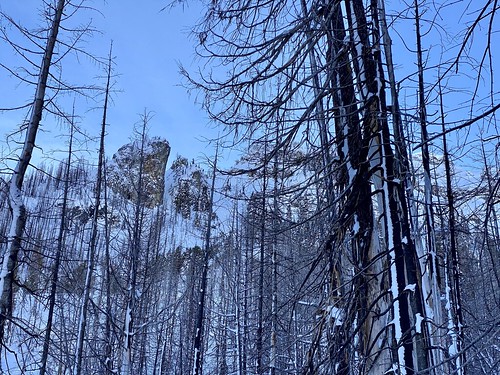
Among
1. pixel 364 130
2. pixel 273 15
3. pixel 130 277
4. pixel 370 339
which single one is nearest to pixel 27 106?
pixel 273 15

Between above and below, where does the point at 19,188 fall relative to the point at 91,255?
below

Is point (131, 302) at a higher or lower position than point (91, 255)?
lower

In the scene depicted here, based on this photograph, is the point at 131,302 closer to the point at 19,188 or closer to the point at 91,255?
the point at 91,255

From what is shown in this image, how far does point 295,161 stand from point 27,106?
16.2ft

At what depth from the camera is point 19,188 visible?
5844 mm

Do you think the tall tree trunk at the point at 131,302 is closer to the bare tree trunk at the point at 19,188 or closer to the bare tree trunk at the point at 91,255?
the bare tree trunk at the point at 91,255

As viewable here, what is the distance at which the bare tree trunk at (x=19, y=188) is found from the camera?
548 centimetres

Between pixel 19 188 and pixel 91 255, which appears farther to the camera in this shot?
pixel 91 255

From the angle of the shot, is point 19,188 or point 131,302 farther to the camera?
point 131,302

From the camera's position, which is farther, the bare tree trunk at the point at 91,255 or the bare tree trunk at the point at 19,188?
the bare tree trunk at the point at 91,255

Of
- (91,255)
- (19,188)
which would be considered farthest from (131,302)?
(19,188)

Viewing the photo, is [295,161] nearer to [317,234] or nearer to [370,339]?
[317,234]

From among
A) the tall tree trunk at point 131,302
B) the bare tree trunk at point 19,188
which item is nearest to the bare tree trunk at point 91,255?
the tall tree trunk at point 131,302

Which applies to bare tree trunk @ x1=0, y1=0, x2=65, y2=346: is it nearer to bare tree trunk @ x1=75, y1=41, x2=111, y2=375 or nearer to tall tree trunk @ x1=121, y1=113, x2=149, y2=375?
bare tree trunk @ x1=75, y1=41, x2=111, y2=375
